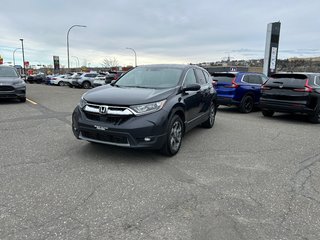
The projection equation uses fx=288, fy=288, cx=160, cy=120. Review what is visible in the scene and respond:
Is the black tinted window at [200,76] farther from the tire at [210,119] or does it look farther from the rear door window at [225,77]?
the rear door window at [225,77]

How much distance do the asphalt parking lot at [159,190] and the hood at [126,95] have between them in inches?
40.2

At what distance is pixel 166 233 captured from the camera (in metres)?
2.89

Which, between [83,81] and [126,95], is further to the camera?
[83,81]

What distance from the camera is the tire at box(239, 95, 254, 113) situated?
433 inches

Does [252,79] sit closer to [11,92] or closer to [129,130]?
[129,130]

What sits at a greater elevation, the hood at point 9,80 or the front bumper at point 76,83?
the hood at point 9,80

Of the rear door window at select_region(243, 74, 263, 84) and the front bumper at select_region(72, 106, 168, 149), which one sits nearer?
the front bumper at select_region(72, 106, 168, 149)

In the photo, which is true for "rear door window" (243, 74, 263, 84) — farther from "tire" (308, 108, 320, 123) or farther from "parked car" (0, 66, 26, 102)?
"parked car" (0, 66, 26, 102)

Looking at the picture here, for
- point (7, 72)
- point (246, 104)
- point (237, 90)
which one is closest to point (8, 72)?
point (7, 72)

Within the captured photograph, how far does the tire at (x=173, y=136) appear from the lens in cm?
502

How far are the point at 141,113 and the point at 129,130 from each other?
345mm

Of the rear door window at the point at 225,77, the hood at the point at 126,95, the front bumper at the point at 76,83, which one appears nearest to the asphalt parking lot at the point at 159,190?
the hood at the point at 126,95

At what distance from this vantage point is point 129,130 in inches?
179

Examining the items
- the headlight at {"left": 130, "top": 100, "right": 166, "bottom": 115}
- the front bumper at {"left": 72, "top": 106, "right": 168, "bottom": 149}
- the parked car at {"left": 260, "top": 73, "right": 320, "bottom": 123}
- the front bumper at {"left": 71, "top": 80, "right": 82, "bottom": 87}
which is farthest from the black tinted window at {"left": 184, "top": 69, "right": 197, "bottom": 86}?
the front bumper at {"left": 71, "top": 80, "right": 82, "bottom": 87}
